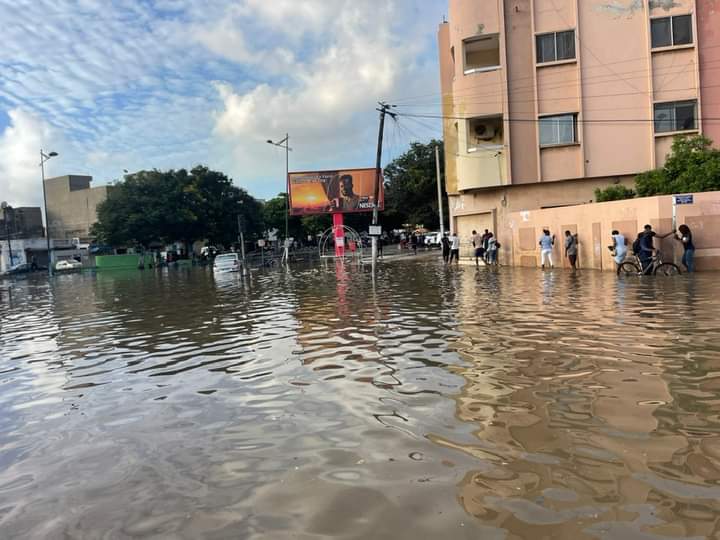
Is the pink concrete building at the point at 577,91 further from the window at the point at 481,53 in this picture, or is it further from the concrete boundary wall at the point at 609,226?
the concrete boundary wall at the point at 609,226

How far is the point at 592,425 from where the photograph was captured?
493 cm

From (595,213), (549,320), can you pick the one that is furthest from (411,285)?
(549,320)

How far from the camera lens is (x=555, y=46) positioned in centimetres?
2688

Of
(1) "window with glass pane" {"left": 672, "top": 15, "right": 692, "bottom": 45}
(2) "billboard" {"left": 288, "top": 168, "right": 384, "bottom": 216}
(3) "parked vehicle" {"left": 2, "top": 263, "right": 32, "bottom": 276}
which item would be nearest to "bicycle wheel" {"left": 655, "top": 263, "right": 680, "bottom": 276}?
(1) "window with glass pane" {"left": 672, "top": 15, "right": 692, "bottom": 45}

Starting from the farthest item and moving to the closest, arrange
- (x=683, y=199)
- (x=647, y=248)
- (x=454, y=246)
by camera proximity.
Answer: (x=454, y=246) → (x=683, y=199) → (x=647, y=248)

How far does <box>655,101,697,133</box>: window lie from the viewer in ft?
85.0

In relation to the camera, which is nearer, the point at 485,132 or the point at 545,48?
the point at 545,48

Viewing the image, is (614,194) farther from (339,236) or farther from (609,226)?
(339,236)

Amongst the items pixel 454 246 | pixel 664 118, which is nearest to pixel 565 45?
pixel 664 118

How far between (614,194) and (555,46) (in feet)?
24.8

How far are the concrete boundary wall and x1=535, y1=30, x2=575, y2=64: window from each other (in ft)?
24.1

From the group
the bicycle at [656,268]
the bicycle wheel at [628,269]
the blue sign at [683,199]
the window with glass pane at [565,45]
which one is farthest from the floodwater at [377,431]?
the window with glass pane at [565,45]

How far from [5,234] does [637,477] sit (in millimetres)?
86027

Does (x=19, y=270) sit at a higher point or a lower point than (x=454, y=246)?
lower
